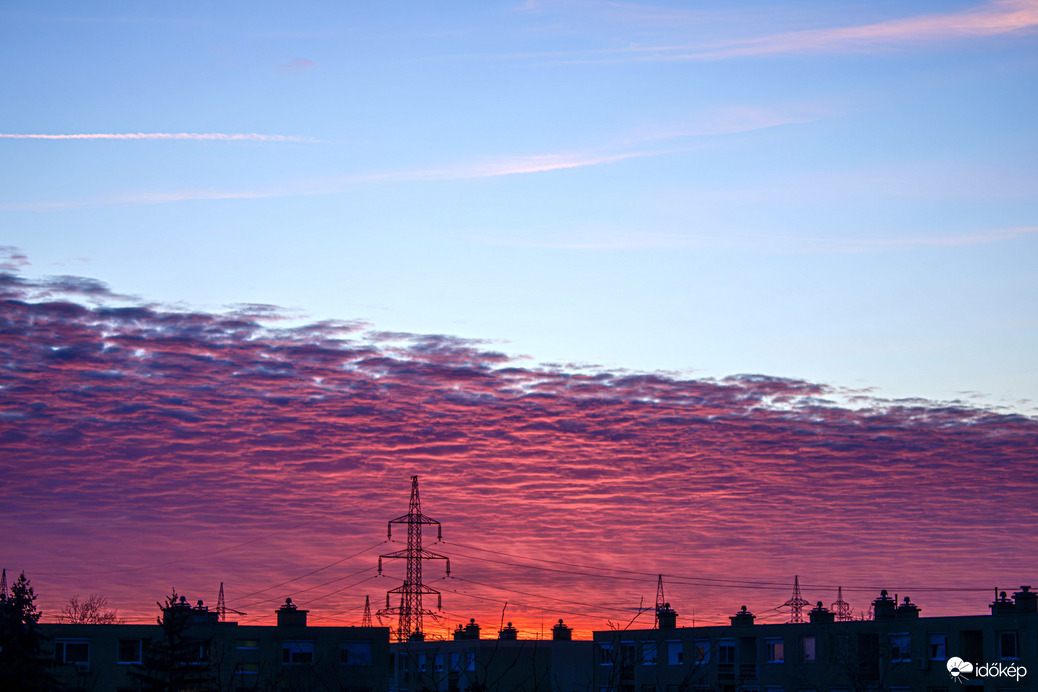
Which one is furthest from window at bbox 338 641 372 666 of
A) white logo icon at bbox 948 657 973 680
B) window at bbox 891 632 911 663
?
white logo icon at bbox 948 657 973 680

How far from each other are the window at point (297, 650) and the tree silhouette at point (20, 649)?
845 inches

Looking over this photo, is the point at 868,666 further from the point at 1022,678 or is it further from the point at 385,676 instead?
the point at 385,676

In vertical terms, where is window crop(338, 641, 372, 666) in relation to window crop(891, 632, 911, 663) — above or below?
below

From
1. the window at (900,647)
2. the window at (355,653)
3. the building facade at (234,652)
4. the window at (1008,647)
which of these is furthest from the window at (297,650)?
the window at (1008,647)

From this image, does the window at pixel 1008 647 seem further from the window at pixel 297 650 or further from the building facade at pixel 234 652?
the window at pixel 297 650

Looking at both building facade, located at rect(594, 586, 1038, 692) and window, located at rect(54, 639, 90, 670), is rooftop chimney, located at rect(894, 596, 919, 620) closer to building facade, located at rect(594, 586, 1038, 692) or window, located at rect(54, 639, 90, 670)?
building facade, located at rect(594, 586, 1038, 692)

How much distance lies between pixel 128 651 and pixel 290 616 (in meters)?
10.7

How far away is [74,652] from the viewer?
68.1 m

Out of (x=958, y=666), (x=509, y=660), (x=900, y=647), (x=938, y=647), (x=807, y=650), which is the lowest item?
(x=509, y=660)

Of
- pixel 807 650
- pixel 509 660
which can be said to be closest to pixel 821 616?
pixel 807 650

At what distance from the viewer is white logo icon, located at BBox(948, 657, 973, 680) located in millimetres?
59969

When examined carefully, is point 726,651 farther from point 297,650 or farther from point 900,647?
point 297,650

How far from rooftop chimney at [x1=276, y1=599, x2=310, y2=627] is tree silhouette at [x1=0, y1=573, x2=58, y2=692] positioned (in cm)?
2258

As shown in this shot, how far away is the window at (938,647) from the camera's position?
61.6 metres
